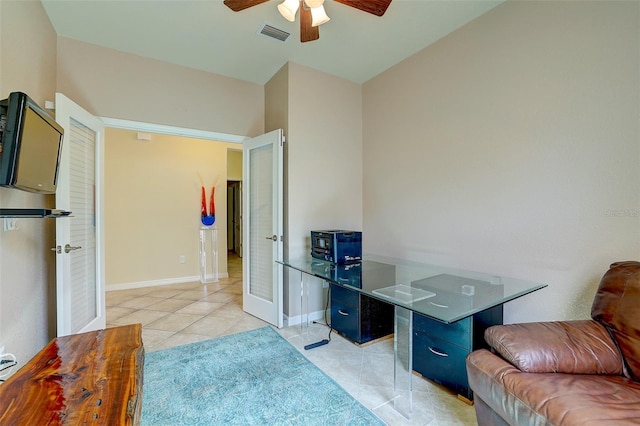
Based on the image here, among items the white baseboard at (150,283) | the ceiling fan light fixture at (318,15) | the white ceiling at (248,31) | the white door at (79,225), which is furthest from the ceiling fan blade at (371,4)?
the white baseboard at (150,283)

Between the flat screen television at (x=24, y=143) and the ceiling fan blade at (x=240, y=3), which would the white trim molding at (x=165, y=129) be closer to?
the flat screen television at (x=24, y=143)

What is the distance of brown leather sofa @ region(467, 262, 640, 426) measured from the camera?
115 centimetres

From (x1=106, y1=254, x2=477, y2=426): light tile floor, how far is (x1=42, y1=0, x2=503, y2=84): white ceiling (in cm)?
279

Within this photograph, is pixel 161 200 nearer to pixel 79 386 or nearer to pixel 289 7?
pixel 289 7

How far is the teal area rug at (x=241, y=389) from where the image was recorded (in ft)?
5.64

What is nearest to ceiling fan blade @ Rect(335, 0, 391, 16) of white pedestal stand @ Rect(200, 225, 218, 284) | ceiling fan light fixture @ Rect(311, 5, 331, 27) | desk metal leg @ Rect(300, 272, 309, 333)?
ceiling fan light fixture @ Rect(311, 5, 331, 27)

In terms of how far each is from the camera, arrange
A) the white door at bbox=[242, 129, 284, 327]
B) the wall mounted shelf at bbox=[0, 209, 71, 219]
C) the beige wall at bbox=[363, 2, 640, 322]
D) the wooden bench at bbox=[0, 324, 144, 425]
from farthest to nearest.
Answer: the white door at bbox=[242, 129, 284, 327], the beige wall at bbox=[363, 2, 640, 322], the wall mounted shelf at bbox=[0, 209, 71, 219], the wooden bench at bbox=[0, 324, 144, 425]

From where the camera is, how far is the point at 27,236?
196cm

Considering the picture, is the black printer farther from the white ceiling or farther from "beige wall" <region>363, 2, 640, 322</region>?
the white ceiling

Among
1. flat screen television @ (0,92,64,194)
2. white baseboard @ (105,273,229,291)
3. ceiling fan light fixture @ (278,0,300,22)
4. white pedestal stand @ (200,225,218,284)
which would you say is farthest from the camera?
white pedestal stand @ (200,225,218,284)

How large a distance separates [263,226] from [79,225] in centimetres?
165

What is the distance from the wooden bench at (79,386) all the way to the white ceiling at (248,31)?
7.82 feet

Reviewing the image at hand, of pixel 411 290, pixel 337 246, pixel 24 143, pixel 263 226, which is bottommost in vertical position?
pixel 411 290

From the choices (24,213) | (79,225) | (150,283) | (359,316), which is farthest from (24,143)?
(150,283)
